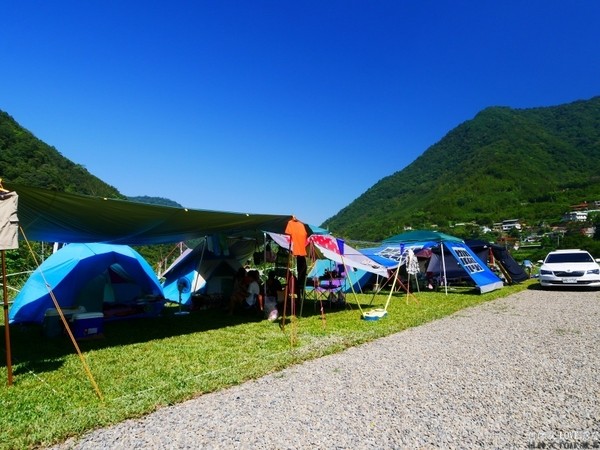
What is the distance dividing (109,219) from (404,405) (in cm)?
500

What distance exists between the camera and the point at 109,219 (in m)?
6.18

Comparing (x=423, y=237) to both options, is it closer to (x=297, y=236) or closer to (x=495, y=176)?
(x=297, y=236)

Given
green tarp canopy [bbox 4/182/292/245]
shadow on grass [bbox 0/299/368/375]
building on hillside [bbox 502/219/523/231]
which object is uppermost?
building on hillside [bbox 502/219/523/231]

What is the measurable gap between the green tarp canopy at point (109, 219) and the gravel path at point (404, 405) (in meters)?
2.99

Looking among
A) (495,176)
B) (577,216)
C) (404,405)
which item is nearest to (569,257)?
(404,405)

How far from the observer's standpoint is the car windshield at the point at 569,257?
1345cm

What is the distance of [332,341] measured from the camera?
20.4ft

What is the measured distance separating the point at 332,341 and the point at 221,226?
3104 mm

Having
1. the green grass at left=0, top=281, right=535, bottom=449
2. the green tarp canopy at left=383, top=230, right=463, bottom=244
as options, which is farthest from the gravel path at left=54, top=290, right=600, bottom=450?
the green tarp canopy at left=383, top=230, right=463, bottom=244

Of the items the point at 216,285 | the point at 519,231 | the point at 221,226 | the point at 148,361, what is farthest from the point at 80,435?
the point at 519,231

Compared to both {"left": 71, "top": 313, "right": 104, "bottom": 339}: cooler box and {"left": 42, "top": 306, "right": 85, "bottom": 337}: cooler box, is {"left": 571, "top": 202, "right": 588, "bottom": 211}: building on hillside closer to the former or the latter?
{"left": 71, "top": 313, "right": 104, "bottom": 339}: cooler box

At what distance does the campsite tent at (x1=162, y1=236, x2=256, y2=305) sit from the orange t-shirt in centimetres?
406

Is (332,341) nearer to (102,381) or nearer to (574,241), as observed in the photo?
(102,381)

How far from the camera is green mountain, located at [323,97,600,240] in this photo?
2105 inches
